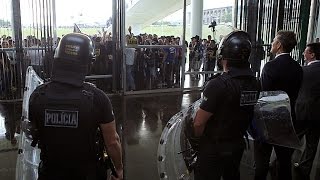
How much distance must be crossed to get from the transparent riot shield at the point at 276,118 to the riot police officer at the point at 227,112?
46cm

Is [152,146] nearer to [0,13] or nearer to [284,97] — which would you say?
[284,97]

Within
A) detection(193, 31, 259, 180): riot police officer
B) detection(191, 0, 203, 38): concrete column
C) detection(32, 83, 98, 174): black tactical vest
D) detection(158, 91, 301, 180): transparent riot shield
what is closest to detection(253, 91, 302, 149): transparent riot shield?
detection(158, 91, 301, 180): transparent riot shield

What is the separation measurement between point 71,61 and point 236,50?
956 millimetres

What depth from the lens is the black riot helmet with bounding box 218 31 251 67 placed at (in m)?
1.89

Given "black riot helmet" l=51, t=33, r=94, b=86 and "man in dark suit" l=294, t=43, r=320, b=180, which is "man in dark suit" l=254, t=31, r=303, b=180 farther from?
"black riot helmet" l=51, t=33, r=94, b=86

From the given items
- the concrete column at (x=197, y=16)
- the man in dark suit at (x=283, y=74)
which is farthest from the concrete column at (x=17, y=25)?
the concrete column at (x=197, y=16)

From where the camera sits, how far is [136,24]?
33.5 ft

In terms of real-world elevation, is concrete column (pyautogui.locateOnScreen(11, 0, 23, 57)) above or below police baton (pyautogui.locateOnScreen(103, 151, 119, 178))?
above

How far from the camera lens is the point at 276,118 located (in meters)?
2.41

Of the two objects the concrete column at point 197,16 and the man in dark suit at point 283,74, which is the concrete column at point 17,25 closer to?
the man in dark suit at point 283,74

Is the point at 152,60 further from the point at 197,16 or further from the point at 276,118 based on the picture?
the point at 276,118

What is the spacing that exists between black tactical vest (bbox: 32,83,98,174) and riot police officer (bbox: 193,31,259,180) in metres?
0.67

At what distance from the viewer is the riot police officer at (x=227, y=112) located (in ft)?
6.01

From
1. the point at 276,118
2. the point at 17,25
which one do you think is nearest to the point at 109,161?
the point at 276,118
